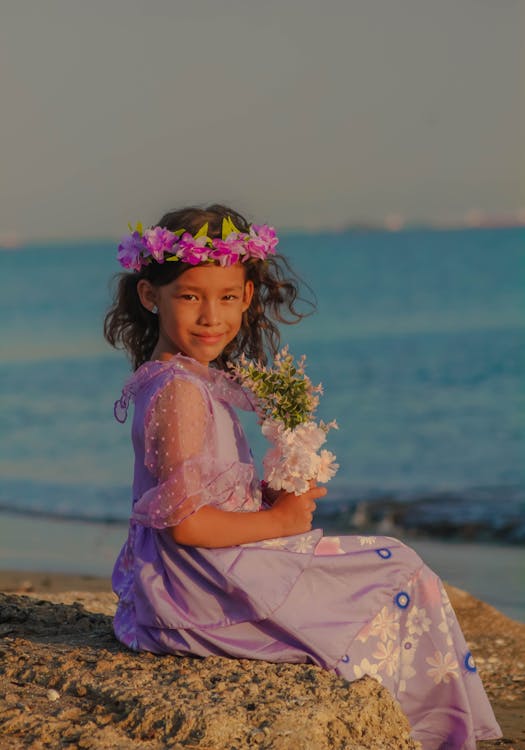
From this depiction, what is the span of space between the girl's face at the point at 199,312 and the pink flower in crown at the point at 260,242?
81mm

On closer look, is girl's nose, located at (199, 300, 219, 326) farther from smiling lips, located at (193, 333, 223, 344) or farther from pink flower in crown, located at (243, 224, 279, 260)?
pink flower in crown, located at (243, 224, 279, 260)

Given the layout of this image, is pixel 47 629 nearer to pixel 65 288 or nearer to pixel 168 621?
pixel 168 621

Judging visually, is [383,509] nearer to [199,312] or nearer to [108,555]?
[108,555]

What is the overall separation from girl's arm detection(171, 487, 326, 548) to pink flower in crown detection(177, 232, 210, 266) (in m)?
0.80

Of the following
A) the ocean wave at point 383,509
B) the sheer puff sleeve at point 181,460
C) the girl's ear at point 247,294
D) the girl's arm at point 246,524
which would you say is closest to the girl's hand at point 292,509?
the girl's arm at point 246,524

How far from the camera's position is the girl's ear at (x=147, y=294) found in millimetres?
4316

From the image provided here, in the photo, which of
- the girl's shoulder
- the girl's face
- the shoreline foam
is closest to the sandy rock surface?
the girl's shoulder

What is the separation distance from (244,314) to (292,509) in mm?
894

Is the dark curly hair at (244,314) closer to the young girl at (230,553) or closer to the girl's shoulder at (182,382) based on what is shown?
the young girl at (230,553)

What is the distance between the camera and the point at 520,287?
36.1 meters

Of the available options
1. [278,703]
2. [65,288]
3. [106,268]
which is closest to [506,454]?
[278,703]

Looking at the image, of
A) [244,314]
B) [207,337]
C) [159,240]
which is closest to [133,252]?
[159,240]

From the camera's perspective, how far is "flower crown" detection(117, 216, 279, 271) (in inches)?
163

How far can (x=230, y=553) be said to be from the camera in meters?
3.95
